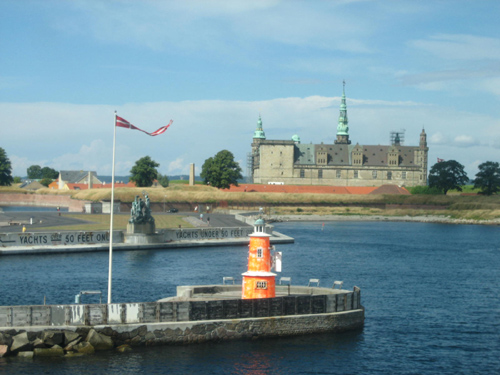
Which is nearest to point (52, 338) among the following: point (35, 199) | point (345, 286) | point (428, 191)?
point (345, 286)

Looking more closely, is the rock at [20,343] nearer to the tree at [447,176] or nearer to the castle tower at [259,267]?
the castle tower at [259,267]

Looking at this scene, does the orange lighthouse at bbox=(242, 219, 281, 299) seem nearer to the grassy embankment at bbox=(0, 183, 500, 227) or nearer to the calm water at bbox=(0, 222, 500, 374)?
the calm water at bbox=(0, 222, 500, 374)

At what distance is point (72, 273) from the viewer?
47.1 metres

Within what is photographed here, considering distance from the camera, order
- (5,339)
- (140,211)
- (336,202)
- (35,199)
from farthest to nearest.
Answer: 1. (35,199)
2. (336,202)
3. (140,211)
4. (5,339)

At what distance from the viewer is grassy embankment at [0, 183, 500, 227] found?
13188 cm

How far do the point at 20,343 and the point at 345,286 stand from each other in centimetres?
2401

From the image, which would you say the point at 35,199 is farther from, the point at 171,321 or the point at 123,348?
the point at 123,348

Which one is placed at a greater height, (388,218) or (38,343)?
(388,218)

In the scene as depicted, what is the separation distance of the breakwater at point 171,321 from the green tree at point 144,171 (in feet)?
416

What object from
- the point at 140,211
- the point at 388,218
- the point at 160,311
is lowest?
the point at 160,311

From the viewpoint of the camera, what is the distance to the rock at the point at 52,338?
26078mm

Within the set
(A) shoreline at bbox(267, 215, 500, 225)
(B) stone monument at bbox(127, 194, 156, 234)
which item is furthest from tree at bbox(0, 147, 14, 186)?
(B) stone monument at bbox(127, 194, 156, 234)

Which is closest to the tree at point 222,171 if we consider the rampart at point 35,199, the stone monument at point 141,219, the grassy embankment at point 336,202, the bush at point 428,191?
the grassy embankment at point 336,202

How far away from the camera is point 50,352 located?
2595 cm
